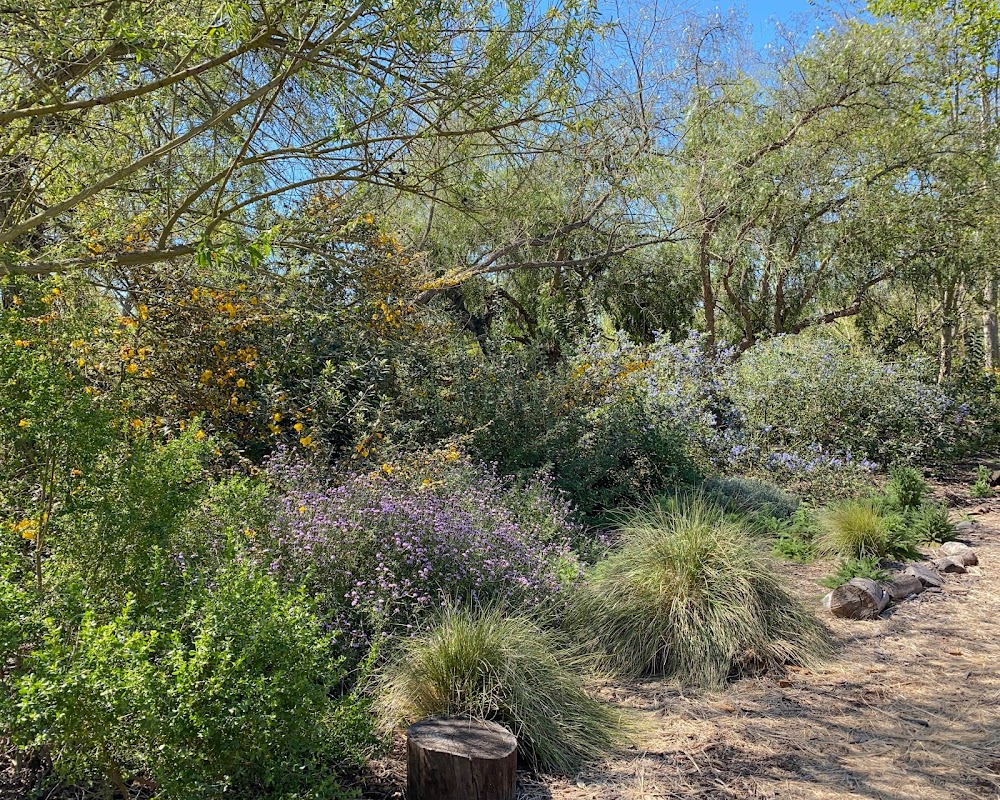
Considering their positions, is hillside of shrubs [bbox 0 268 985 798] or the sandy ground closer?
hillside of shrubs [bbox 0 268 985 798]

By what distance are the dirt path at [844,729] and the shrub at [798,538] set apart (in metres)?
1.01

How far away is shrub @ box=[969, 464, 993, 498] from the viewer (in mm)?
7891

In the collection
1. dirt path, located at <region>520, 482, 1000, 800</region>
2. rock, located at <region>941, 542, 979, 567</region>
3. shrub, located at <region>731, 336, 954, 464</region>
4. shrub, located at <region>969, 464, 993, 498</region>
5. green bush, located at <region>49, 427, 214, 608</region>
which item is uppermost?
shrub, located at <region>731, 336, 954, 464</region>

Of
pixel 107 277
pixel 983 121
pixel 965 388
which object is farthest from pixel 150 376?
pixel 983 121

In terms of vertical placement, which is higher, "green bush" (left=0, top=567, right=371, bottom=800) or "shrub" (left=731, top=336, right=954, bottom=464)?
"shrub" (left=731, top=336, right=954, bottom=464)

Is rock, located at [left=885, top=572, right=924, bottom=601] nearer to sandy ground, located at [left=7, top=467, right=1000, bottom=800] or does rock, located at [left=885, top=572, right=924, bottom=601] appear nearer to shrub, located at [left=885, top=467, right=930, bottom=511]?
sandy ground, located at [left=7, top=467, right=1000, bottom=800]

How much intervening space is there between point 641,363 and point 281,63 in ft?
18.9

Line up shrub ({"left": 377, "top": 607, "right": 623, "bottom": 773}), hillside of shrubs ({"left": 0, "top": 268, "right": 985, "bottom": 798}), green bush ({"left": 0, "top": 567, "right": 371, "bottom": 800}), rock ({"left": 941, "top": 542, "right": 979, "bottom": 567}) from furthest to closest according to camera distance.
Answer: rock ({"left": 941, "top": 542, "right": 979, "bottom": 567}) < shrub ({"left": 377, "top": 607, "right": 623, "bottom": 773}) < hillside of shrubs ({"left": 0, "top": 268, "right": 985, "bottom": 798}) < green bush ({"left": 0, "top": 567, "right": 371, "bottom": 800})

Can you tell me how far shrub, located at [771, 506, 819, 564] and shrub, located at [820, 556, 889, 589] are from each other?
48 cm

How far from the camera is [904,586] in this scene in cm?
525

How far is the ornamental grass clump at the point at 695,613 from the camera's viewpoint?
164 inches

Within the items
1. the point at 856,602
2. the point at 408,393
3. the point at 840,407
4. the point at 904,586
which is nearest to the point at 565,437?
the point at 408,393

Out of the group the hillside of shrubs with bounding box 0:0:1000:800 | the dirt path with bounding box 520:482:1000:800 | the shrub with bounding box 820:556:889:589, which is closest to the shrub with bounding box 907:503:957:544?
the hillside of shrubs with bounding box 0:0:1000:800

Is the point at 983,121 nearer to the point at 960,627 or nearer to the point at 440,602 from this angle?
the point at 960,627
